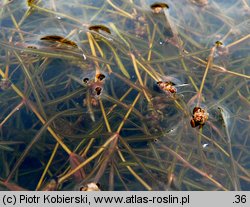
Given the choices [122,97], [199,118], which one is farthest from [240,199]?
[122,97]

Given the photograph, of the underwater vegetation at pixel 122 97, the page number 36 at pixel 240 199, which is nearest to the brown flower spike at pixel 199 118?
the underwater vegetation at pixel 122 97

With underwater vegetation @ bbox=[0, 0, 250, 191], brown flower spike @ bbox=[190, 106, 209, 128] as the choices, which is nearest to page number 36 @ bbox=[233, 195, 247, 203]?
underwater vegetation @ bbox=[0, 0, 250, 191]

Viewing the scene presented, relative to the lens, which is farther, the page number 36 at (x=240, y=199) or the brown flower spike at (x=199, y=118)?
→ the brown flower spike at (x=199, y=118)

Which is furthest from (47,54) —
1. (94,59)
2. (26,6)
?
(26,6)

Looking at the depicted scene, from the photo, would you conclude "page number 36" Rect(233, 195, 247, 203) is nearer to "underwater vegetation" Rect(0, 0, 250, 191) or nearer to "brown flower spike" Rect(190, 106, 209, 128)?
"underwater vegetation" Rect(0, 0, 250, 191)

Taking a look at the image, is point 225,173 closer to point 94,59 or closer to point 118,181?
point 118,181

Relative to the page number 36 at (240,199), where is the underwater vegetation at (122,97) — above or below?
above

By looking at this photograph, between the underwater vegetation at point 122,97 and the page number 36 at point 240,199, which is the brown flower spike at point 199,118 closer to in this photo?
the underwater vegetation at point 122,97

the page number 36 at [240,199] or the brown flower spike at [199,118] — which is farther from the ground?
the brown flower spike at [199,118]

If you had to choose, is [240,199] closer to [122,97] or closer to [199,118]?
[199,118]
